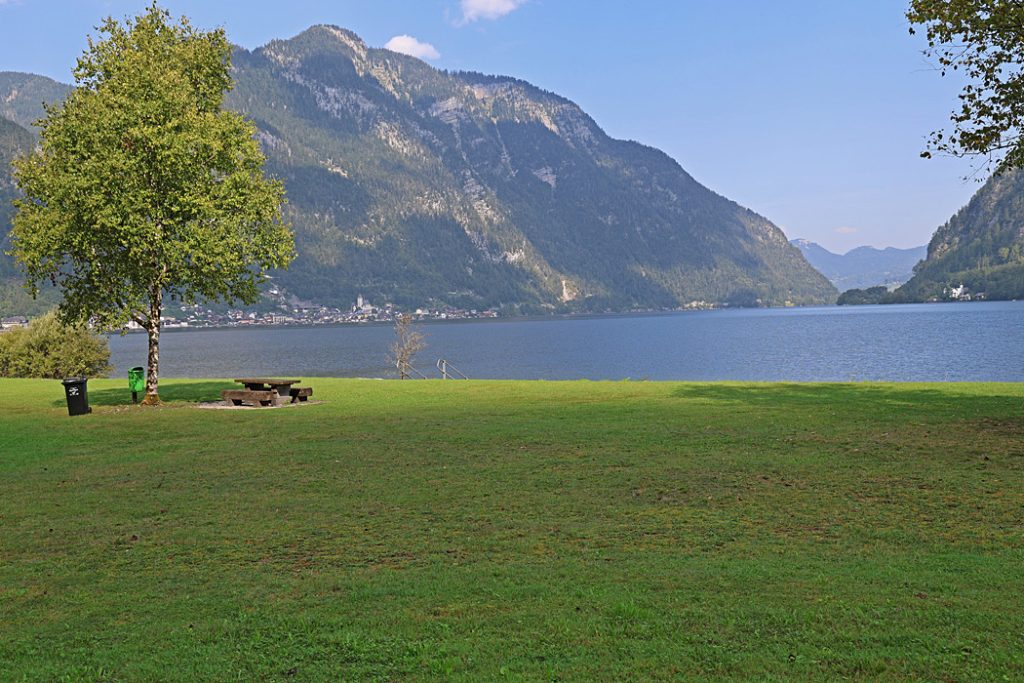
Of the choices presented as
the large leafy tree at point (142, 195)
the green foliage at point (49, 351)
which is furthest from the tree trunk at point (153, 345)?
the green foliage at point (49, 351)

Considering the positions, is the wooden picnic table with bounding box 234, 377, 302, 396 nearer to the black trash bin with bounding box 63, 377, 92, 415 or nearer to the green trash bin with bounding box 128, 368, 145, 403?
the green trash bin with bounding box 128, 368, 145, 403

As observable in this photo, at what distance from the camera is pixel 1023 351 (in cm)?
9994

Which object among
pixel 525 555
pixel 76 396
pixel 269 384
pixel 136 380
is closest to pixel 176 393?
pixel 136 380

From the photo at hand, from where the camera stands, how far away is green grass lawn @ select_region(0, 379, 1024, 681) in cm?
643

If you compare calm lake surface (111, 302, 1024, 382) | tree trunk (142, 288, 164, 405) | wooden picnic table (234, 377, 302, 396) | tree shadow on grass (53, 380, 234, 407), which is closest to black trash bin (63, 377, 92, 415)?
tree trunk (142, 288, 164, 405)

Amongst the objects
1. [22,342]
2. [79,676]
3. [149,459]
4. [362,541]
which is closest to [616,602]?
[362,541]

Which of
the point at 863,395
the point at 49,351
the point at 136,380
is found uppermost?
the point at 49,351

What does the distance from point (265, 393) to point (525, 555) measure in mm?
21209

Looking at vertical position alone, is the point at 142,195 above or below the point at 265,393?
above

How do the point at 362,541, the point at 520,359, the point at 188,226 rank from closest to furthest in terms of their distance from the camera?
1. the point at 362,541
2. the point at 188,226
3. the point at 520,359

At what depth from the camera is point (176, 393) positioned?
35.0m

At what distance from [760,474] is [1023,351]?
10455cm

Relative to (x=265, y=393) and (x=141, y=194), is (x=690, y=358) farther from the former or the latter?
(x=141, y=194)

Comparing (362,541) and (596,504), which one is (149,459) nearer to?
(362,541)
